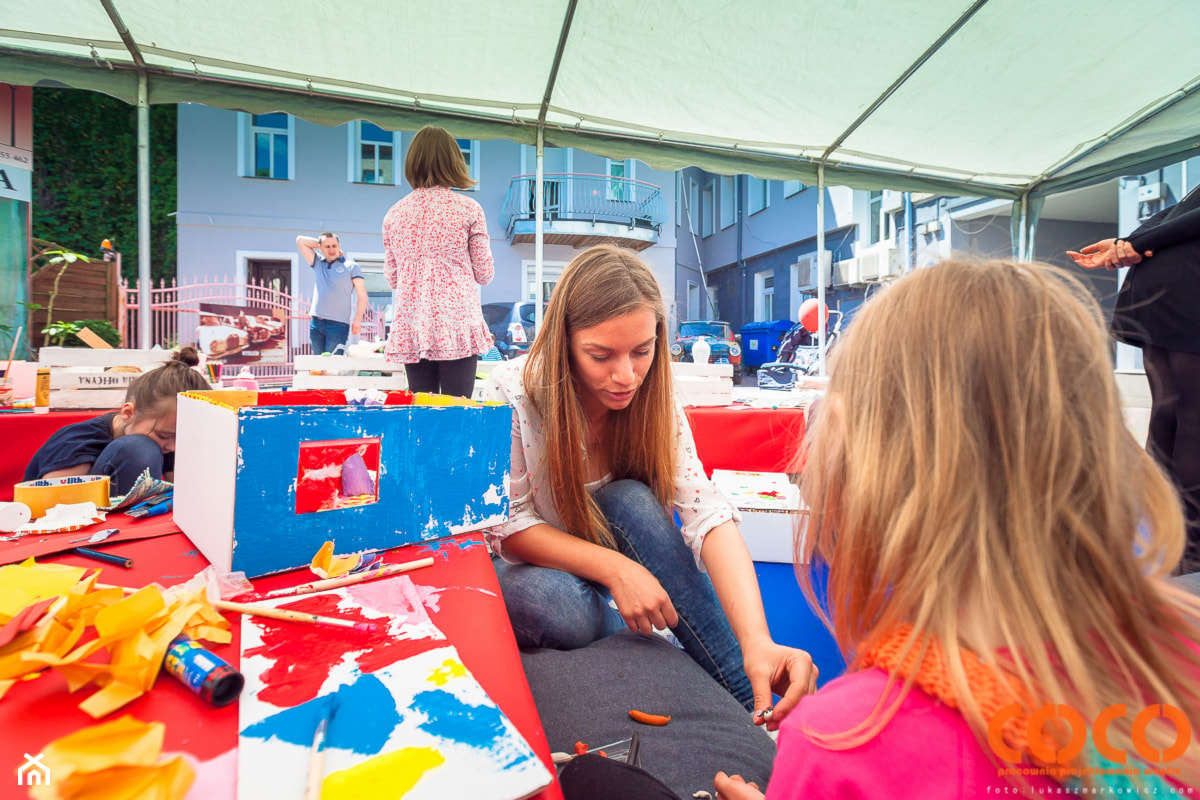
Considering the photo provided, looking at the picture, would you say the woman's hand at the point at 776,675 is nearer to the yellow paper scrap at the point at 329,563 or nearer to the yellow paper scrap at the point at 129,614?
the yellow paper scrap at the point at 329,563

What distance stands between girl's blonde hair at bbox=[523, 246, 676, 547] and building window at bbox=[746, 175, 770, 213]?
38.9 ft

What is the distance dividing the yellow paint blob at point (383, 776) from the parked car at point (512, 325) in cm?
740

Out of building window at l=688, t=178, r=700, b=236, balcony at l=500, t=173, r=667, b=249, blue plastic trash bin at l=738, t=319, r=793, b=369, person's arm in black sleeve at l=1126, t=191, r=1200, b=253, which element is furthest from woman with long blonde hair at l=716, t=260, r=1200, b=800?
building window at l=688, t=178, r=700, b=236

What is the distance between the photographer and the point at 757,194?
12.2m

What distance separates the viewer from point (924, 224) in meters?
7.84

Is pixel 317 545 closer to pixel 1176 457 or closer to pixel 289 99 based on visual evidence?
pixel 1176 457

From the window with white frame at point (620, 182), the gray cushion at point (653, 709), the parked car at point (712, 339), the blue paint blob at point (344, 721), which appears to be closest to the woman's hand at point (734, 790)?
the gray cushion at point (653, 709)

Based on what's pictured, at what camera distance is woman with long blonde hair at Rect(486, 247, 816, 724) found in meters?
1.06

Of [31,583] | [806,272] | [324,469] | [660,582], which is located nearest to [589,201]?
[806,272]

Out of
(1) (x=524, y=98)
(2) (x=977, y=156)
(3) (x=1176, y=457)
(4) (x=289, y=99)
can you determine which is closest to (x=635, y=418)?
(3) (x=1176, y=457)

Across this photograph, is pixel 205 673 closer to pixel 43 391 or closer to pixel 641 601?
pixel 641 601

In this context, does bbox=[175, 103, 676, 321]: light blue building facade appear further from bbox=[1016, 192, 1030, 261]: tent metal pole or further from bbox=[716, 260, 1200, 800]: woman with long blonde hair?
bbox=[716, 260, 1200, 800]: woman with long blonde hair

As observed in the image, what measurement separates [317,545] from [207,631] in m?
0.21

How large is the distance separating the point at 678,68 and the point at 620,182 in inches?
290
